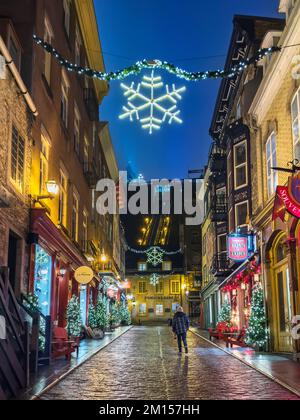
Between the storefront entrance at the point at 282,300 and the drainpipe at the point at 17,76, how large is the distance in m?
9.24

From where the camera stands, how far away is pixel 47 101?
20.6m

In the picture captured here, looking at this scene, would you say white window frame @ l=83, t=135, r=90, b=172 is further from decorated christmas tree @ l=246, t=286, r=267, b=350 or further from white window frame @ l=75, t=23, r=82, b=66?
decorated christmas tree @ l=246, t=286, r=267, b=350

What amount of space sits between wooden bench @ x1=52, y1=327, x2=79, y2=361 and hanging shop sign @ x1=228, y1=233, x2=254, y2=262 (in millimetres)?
9672

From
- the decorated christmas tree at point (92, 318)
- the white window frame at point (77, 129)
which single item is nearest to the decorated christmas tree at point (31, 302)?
the white window frame at point (77, 129)

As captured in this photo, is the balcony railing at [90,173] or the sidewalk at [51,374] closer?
the sidewalk at [51,374]

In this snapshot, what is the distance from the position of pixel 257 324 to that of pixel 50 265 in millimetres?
7994

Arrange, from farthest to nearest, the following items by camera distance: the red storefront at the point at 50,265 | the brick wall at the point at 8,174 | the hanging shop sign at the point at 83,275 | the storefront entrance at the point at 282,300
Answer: the hanging shop sign at the point at 83,275, the storefront entrance at the point at 282,300, the red storefront at the point at 50,265, the brick wall at the point at 8,174

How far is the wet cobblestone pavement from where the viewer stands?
10.5 metres

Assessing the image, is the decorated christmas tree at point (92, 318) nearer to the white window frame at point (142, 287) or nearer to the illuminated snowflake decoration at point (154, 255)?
the illuminated snowflake decoration at point (154, 255)

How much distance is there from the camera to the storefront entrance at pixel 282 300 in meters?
19.5

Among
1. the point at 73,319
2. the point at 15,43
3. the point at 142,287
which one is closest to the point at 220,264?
the point at 73,319

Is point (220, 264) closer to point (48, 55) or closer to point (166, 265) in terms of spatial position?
point (48, 55)

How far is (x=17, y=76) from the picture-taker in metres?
15.5

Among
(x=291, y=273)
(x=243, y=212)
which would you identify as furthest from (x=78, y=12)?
(x=291, y=273)
